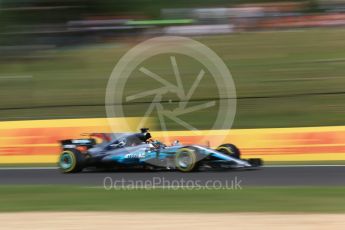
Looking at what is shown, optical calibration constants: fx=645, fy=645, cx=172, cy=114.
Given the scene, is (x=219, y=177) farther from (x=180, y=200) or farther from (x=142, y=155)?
(x=180, y=200)

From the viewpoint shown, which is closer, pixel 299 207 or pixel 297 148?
pixel 299 207

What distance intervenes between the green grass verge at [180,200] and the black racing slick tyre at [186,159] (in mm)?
1495

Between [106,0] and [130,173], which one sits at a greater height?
[106,0]

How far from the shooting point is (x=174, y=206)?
294 inches

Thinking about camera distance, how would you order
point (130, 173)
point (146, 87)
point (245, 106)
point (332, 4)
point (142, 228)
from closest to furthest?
point (142, 228), point (130, 173), point (245, 106), point (146, 87), point (332, 4)

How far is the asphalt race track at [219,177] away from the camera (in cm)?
942

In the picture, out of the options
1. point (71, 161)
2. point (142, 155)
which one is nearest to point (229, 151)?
point (142, 155)

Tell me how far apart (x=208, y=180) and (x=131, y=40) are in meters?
17.7

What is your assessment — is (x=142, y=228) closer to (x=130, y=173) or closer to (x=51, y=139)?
(x=130, y=173)

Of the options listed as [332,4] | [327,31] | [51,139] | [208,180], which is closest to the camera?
[208,180]

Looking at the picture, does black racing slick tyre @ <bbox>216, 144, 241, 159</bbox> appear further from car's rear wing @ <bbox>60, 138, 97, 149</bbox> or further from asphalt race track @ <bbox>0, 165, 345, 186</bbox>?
car's rear wing @ <bbox>60, 138, 97, 149</bbox>

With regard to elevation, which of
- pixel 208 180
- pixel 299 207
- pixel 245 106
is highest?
pixel 245 106

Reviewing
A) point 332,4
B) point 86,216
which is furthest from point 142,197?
point 332,4

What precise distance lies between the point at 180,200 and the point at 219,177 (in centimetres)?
196
